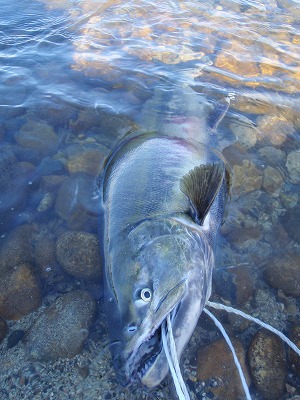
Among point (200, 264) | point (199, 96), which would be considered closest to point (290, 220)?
point (200, 264)

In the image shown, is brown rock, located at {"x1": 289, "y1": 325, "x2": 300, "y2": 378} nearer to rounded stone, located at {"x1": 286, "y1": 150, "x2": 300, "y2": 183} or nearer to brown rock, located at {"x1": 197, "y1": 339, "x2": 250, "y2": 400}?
brown rock, located at {"x1": 197, "y1": 339, "x2": 250, "y2": 400}

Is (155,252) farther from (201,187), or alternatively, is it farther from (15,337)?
(15,337)

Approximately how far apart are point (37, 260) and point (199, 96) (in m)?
3.27

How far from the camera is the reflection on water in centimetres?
299

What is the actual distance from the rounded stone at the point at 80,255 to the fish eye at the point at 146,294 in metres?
1.13

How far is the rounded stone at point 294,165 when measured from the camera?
4.36m

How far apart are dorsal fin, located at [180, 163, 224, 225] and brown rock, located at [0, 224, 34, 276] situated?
1802 mm

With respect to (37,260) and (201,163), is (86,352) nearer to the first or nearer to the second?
(37,260)

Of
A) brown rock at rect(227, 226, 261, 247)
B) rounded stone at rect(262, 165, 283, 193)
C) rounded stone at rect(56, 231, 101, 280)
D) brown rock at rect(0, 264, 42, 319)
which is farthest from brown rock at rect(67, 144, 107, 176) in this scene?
rounded stone at rect(262, 165, 283, 193)

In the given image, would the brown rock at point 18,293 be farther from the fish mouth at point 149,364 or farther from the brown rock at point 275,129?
the brown rock at point 275,129

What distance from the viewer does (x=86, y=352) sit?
10.0 feet

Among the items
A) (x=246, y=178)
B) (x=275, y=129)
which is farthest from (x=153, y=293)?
(x=275, y=129)

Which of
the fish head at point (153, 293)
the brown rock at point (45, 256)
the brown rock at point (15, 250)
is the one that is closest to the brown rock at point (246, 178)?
the fish head at point (153, 293)

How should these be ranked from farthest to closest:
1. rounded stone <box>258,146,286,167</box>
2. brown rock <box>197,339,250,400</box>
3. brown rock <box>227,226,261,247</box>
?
1. rounded stone <box>258,146,286,167</box>
2. brown rock <box>227,226,261,247</box>
3. brown rock <box>197,339,250,400</box>
